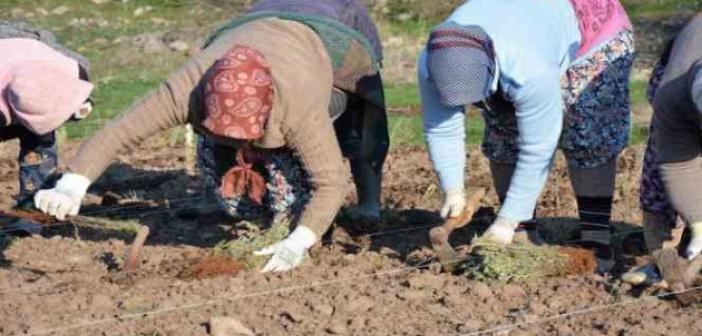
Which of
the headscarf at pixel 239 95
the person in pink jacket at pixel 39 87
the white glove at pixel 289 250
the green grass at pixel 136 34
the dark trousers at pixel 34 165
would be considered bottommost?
the green grass at pixel 136 34

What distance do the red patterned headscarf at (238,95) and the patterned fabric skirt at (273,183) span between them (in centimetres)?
48

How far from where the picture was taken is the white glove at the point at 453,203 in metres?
4.88

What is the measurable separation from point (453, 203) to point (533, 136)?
0.38 metres

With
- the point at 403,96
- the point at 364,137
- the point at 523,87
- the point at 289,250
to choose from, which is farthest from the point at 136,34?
the point at 523,87

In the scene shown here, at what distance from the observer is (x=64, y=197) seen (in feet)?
15.8

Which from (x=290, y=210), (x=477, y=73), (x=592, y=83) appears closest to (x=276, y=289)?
(x=290, y=210)

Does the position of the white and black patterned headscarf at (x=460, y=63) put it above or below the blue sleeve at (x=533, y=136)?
above

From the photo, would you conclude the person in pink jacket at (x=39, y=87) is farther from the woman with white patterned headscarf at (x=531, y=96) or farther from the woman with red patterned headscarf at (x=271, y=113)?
the woman with white patterned headscarf at (x=531, y=96)

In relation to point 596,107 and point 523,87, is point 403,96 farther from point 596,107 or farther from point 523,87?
point 523,87

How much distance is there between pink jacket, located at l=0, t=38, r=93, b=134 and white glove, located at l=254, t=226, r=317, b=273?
3.06ft

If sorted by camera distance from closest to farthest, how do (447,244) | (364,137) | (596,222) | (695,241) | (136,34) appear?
(695,241) < (447,244) < (596,222) < (364,137) < (136,34)

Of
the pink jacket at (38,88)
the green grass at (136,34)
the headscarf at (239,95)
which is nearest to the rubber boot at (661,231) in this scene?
the headscarf at (239,95)

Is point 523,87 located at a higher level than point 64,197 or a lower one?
higher

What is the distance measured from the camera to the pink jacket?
5082 mm
